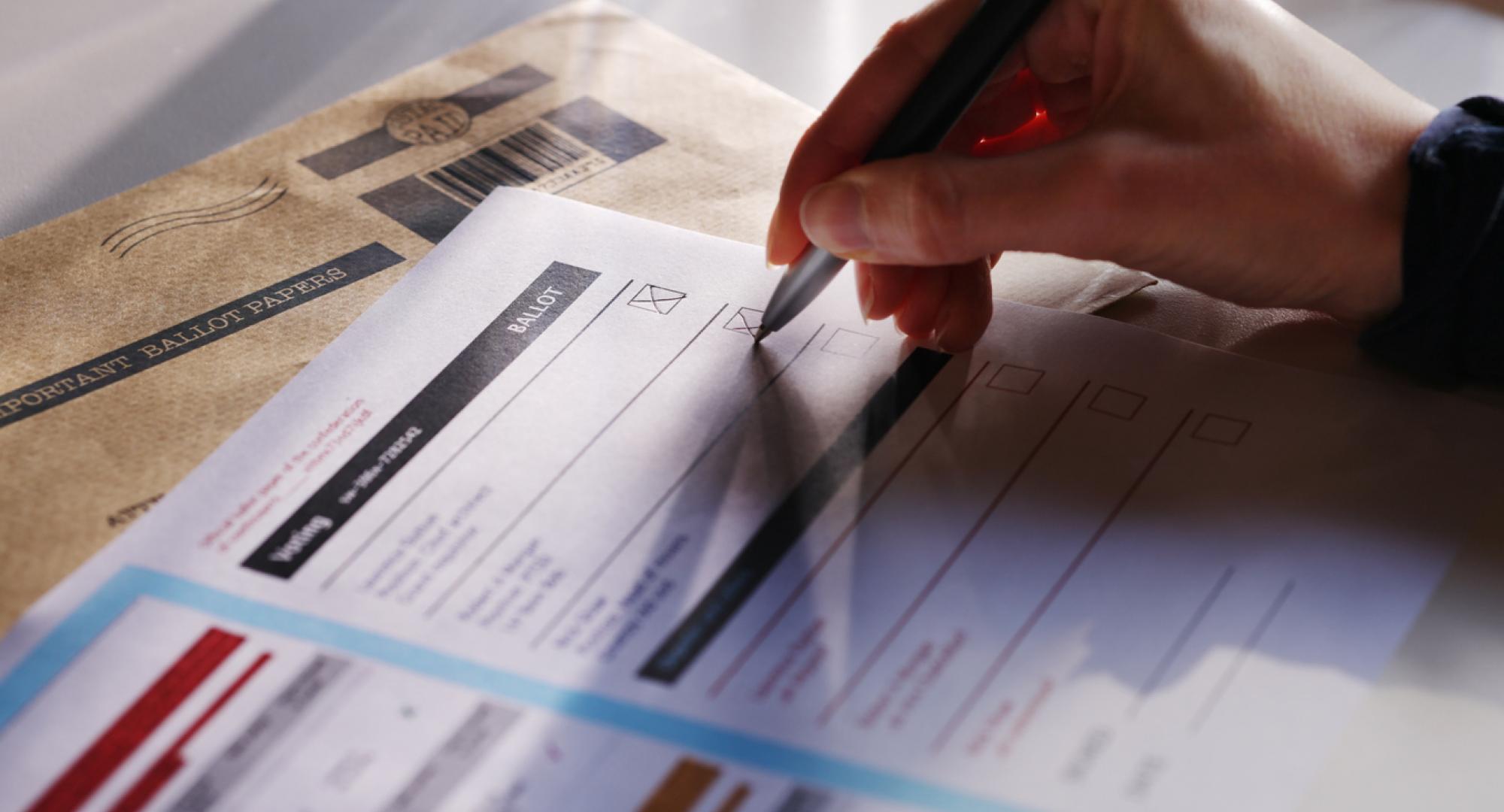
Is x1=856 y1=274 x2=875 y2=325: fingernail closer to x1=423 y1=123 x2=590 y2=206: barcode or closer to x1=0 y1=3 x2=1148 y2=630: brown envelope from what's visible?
x1=0 y1=3 x2=1148 y2=630: brown envelope

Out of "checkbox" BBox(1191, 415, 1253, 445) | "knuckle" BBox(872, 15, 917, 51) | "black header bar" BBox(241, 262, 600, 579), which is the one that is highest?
"black header bar" BBox(241, 262, 600, 579)

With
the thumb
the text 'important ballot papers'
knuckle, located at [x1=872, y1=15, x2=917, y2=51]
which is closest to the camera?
the text 'important ballot papers'

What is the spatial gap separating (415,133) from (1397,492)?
50cm

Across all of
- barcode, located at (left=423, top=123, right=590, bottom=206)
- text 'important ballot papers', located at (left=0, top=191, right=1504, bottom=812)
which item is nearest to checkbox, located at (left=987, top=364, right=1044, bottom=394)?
text 'important ballot papers', located at (left=0, top=191, right=1504, bottom=812)

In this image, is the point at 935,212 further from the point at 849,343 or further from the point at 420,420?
the point at 420,420

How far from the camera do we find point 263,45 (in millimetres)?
705

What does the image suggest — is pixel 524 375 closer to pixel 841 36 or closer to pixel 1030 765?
pixel 1030 765

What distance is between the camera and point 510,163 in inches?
24.1

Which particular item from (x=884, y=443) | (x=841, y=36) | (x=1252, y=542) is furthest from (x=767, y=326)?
(x=841, y=36)

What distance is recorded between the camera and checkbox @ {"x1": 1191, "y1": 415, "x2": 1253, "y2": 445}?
0.43 metres

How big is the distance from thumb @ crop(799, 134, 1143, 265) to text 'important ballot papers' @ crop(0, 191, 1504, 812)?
47 millimetres

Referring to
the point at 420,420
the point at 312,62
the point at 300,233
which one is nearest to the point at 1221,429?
the point at 420,420

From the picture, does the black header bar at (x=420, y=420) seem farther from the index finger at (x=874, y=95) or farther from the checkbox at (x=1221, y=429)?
the checkbox at (x=1221, y=429)

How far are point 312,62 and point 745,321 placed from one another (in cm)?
36
